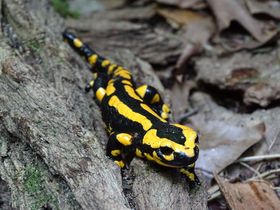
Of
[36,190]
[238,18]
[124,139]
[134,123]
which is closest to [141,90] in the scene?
[134,123]

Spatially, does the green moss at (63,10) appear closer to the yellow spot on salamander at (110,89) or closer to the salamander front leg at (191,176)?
the yellow spot on salamander at (110,89)

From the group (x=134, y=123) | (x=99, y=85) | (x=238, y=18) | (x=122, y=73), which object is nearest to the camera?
(x=134, y=123)

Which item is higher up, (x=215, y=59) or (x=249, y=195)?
(x=249, y=195)

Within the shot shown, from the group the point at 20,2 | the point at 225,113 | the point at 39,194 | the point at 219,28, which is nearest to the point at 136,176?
the point at 39,194

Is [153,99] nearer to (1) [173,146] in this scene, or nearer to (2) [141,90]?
(2) [141,90]

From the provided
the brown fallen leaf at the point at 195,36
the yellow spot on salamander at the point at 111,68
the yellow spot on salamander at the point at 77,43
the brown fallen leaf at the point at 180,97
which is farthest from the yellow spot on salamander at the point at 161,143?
the brown fallen leaf at the point at 195,36
